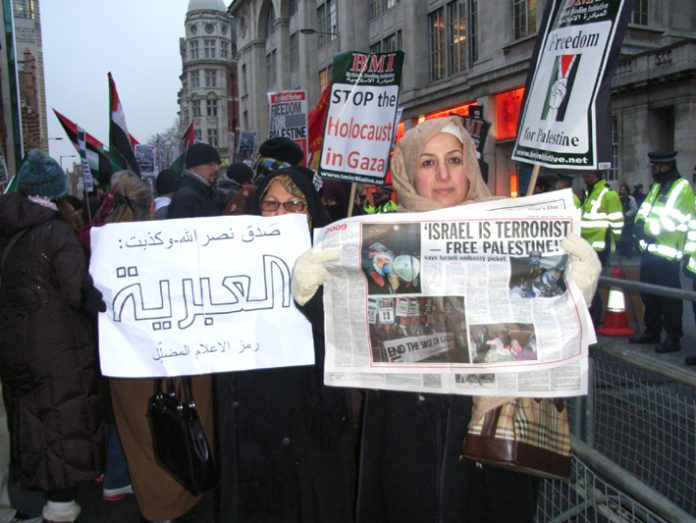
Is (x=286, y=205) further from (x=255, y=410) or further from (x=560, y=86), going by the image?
(x=560, y=86)

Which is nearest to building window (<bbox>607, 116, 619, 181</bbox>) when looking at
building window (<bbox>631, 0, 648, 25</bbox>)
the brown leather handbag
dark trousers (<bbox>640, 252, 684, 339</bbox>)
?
building window (<bbox>631, 0, 648, 25</bbox>)

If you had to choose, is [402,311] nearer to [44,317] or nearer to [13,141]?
[44,317]

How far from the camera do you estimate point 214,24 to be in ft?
325

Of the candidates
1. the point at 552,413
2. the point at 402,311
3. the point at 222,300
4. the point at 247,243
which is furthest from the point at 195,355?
the point at 552,413

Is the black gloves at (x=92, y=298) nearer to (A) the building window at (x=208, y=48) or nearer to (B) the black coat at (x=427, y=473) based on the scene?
(B) the black coat at (x=427, y=473)

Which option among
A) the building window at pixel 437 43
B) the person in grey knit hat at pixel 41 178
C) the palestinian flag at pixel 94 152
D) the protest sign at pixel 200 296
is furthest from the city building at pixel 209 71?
the protest sign at pixel 200 296

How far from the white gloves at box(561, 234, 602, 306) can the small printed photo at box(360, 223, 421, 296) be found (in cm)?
47

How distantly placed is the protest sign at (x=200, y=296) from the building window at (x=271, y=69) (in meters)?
48.5

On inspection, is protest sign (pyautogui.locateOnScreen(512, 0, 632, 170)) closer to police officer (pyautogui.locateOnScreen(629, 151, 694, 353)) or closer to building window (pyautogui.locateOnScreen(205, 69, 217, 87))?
police officer (pyautogui.locateOnScreen(629, 151, 694, 353))

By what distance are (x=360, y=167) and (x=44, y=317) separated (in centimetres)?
319

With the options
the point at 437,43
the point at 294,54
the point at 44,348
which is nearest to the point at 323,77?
the point at 294,54

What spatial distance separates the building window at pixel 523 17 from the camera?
20.8m

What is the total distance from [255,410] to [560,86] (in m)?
2.22

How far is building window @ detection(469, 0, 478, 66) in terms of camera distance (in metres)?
24.4
